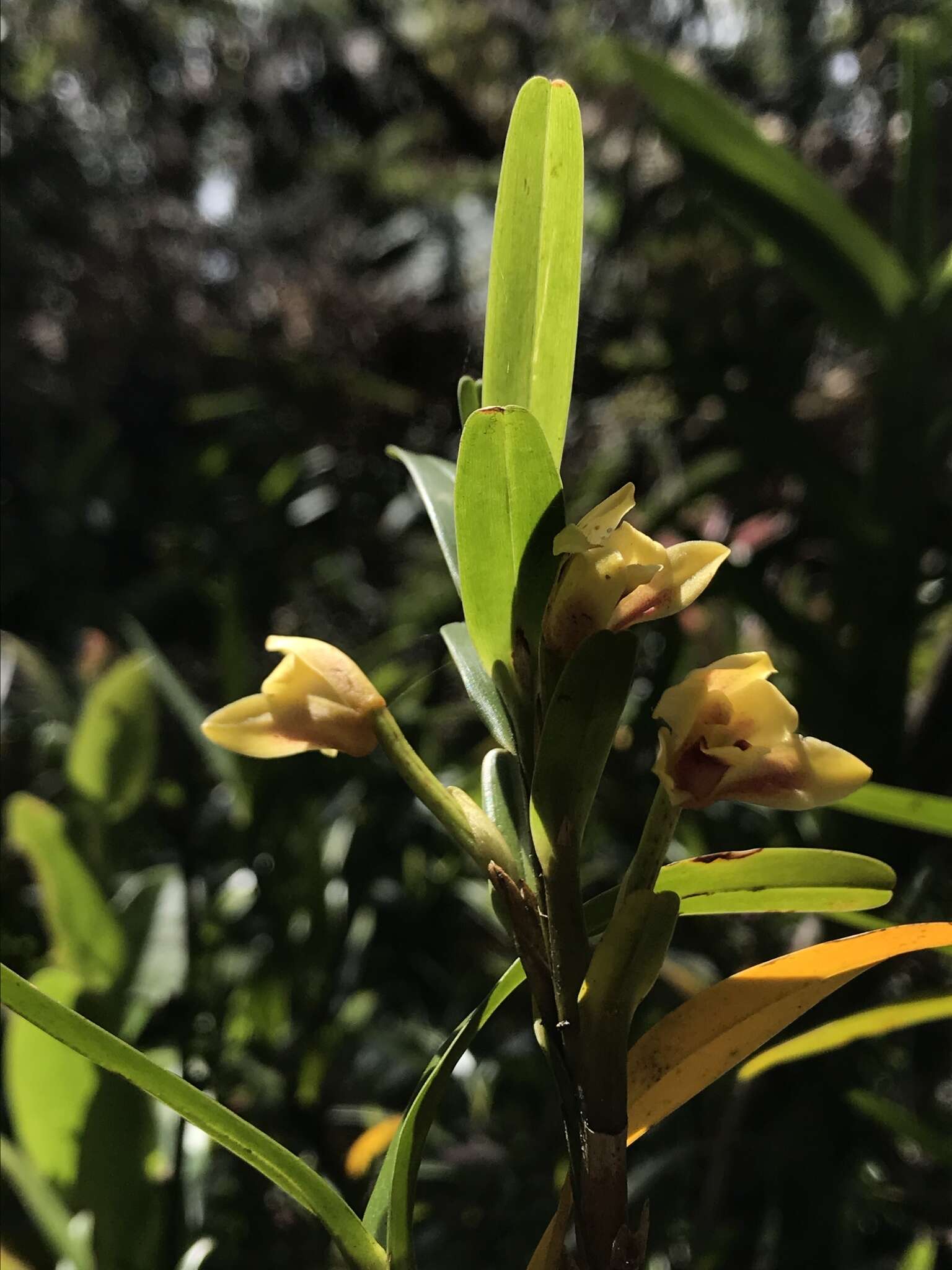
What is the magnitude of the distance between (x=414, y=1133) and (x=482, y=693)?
0.12m

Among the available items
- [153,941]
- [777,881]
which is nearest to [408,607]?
[153,941]

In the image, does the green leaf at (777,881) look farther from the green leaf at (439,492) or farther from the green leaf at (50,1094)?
the green leaf at (50,1094)

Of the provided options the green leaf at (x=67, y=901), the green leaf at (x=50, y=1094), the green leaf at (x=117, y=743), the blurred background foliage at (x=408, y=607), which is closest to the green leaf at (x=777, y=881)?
the blurred background foliage at (x=408, y=607)

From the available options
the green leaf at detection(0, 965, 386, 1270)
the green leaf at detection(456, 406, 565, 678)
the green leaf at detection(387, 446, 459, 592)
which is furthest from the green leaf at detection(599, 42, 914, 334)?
the green leaf at detection(0, 965, 386, 1270)

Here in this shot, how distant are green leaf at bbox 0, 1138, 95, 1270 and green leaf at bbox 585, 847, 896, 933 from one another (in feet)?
1.32

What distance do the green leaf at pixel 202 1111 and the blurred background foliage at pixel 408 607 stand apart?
138 millimetres

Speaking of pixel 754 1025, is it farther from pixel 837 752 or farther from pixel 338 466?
pixel 338 466

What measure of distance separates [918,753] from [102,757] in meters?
0.66

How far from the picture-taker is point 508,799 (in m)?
0.28

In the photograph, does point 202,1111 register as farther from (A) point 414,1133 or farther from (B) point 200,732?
(B) point 200,732

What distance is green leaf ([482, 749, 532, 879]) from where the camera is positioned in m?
0.27

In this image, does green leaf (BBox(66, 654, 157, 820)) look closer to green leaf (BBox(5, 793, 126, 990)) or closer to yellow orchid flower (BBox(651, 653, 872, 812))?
green leaf (BBox(5, 793, 126, 990))

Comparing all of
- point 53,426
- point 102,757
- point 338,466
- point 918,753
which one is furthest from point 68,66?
point 918,753

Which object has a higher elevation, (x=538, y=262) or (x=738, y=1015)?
(x=538, y=262)
